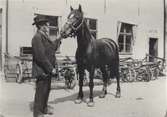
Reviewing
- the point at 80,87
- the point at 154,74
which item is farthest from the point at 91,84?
the point at 154,74

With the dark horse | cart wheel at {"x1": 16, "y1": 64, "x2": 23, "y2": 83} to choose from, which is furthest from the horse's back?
cart wheel at {"x1": 16, "y1": 64, "x2": 23, "y2": 83}

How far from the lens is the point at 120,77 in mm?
1288

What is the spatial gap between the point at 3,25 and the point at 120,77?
439mm

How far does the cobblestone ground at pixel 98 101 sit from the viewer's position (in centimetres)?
120

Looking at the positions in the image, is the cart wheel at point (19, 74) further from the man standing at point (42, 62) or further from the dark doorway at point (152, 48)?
the dark doorway at point (152, 48)

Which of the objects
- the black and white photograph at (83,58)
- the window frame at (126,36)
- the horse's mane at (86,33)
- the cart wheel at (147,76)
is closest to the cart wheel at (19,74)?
the black and white photograph at (83,58)

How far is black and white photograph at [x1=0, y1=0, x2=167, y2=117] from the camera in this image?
1138 mm

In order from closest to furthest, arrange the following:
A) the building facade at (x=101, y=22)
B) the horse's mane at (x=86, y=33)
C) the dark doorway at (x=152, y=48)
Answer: the building facade at (x=101, y=22) < the horse's mane at (x=86, y=33) < the dark doorway at (x=152, y=48)

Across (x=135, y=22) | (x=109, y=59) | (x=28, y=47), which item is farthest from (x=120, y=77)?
(x=28, y=47)

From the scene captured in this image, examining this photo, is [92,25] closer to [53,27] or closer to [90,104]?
[53,27]

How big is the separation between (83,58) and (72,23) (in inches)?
5.1

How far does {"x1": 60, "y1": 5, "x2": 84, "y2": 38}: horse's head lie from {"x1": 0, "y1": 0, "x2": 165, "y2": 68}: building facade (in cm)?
2

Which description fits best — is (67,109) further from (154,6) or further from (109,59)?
(154,6)

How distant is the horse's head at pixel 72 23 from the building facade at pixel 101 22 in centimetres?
2
